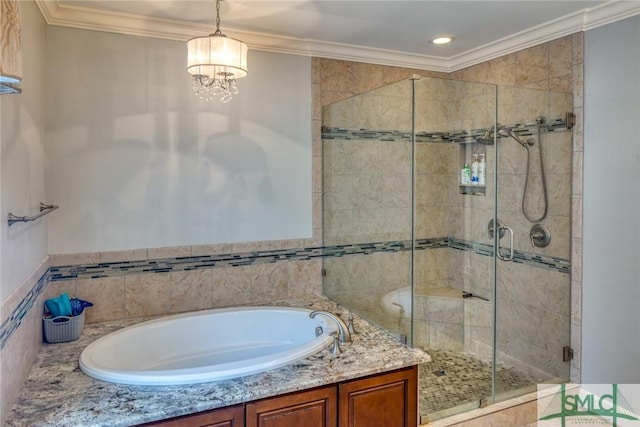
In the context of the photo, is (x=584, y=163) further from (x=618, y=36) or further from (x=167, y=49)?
(x=167, y=49)

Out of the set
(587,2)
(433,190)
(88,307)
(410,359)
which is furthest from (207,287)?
(587,2)

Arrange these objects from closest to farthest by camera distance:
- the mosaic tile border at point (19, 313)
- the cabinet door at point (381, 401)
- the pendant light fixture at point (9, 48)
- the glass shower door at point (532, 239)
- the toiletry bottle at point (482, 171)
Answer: the pendant light fixture at point (9, 48) < the mosaic tile border at point (19, 313) < the cabinet door at point (381, 401) < the glass shower door at point (532, 239) < the toiletry bottle at point (482, 171)

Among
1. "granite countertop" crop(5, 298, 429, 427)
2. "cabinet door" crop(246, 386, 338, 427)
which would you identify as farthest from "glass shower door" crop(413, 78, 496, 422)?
"cabinet door" crop(246, 386, 338, 427)

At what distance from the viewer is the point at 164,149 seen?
275 cm

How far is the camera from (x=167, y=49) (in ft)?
9.02

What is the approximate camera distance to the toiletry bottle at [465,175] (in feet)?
10.4

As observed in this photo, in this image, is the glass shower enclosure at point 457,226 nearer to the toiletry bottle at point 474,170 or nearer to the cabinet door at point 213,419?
the toiletry bottle at point 474,170

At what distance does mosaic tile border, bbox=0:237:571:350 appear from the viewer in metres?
2.59

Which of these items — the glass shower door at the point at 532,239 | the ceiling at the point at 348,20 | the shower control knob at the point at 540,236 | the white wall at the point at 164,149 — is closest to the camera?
the ceiling at the point at 348,20

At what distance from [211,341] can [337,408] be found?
1.09m

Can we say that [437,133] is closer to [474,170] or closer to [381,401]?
[474,170]

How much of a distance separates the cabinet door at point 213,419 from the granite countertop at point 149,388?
0.10 ft

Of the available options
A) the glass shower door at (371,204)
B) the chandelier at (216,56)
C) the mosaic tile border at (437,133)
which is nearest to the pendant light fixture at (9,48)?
the chandelier at (216,56)

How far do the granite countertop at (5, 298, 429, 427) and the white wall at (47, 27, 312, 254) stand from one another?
85cm
